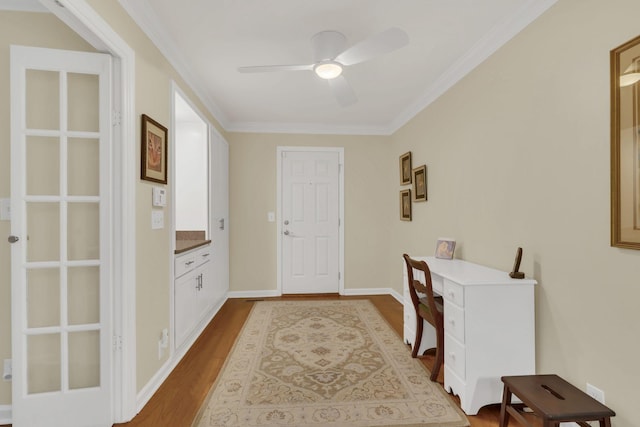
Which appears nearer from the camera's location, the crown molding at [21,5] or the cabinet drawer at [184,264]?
the crown molding at [21,5]

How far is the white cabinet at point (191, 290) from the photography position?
8.14 ft

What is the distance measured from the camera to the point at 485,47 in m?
2.24

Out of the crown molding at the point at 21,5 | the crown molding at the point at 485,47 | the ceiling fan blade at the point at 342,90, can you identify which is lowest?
the ceiling fan blade at the point at 342,90

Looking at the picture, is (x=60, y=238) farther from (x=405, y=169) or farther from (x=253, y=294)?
A: (x=405, y=169)

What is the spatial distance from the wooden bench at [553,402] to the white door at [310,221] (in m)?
2.99

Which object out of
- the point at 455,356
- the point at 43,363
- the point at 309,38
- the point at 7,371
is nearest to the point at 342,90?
the point at 309,38

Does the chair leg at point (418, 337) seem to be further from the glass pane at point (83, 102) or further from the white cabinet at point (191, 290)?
the glass pane at point (83, 102)

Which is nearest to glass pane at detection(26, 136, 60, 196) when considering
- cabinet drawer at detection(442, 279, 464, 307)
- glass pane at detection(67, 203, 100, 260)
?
glass pane at detection(67, 203, 100, 260)

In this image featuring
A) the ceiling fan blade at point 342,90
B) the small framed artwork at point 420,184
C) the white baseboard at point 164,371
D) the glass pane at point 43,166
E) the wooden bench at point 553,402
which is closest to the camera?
the wooden bench at point 553,402

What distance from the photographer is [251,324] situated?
127 inches

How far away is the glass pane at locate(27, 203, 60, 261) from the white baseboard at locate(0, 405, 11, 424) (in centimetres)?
89

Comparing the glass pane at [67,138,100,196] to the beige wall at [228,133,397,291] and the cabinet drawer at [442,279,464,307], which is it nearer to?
the cabinet drawer at [442,279,464,307]

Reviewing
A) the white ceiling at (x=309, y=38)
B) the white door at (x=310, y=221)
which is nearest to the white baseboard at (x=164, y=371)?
the white door at (x=310, y=221)

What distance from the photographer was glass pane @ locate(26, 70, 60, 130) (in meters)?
1.62
